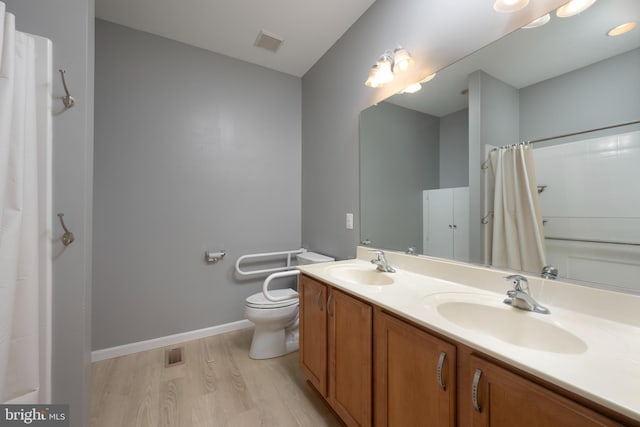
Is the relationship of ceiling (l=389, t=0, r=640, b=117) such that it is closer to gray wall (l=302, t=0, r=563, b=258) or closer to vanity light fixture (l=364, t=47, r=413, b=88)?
gray wall (l=302, t=0, r=563, b=258)

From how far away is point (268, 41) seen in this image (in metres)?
2.14

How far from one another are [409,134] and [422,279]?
3.11 feet

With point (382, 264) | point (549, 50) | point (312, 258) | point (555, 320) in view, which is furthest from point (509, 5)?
point (312, 258)

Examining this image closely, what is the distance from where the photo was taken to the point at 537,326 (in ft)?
2.70

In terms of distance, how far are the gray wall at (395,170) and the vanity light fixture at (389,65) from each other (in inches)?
6.7

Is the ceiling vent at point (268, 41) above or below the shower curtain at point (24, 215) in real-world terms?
above

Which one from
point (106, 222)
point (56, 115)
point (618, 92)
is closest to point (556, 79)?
point (618, 92)

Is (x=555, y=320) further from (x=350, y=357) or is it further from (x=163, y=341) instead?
(x=163, y=341)

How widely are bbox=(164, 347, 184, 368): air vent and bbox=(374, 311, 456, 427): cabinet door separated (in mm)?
1628

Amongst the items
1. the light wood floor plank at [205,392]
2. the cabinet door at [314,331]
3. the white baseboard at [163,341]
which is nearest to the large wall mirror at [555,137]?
the cabinet door at [314,331]

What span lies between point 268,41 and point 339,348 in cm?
248

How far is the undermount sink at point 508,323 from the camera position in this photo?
756 mm

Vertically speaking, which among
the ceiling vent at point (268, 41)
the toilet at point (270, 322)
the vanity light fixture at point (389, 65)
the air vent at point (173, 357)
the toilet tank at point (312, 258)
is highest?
the ceiling vent at point (268, 41)

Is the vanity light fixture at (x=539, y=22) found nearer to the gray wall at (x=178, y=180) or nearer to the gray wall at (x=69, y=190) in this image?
the gray wall at (x=69, y=190)
